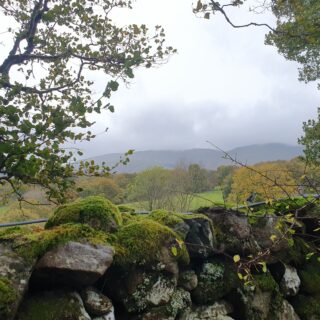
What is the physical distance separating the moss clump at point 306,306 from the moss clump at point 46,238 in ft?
12.9

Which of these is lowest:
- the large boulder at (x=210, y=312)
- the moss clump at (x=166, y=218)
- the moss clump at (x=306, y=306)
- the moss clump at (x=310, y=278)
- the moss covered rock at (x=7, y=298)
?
the moss clump at (x=306, y=306)

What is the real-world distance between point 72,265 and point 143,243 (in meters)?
1.07

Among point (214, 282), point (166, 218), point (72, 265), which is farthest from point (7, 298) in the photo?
point (214, 282)

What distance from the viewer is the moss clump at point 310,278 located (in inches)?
258

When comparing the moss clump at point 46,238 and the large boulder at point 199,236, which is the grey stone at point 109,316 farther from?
the large boulder at point 199,236

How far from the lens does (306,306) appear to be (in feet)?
20.5

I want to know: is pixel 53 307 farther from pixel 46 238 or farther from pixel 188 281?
pixel 188 281

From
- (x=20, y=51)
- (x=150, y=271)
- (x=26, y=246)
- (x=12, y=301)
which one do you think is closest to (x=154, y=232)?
(x=150, y=271)

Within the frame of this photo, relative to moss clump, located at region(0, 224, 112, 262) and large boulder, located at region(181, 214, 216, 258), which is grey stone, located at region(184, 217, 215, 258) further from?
moss clump, located at region(0, 224, 112, 262)

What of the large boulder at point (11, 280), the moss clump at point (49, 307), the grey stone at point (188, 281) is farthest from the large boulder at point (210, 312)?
the large boulder at point (11, 280)

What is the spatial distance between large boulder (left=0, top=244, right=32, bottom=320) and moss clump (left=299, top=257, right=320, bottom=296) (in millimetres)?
5094

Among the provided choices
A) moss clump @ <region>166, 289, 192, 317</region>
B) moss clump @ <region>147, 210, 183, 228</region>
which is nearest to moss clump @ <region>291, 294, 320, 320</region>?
moss clump @ <region>166, 289, 192, 317</region>

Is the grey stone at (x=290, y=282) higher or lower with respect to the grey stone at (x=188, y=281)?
lower

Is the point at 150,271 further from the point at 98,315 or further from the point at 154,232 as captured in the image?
the point at 98,315
